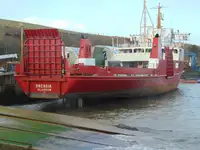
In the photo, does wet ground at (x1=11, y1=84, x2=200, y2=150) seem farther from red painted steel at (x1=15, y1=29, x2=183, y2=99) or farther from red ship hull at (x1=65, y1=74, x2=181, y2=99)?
red painted steel at (x1=15, y1=29, x2=183, y2=99)

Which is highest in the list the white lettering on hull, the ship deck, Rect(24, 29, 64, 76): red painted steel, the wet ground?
Rect(24, 29, 64, 76): red painted steel

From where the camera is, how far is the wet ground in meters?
6.89

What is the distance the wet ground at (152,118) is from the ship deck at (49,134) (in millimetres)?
582

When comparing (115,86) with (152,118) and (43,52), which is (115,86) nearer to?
(152,118)

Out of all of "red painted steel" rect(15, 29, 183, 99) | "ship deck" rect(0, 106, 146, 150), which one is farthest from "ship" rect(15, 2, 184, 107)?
"ship deck" rect(0, 106, 146, 150)

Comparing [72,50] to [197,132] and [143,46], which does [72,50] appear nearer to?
[143,46]

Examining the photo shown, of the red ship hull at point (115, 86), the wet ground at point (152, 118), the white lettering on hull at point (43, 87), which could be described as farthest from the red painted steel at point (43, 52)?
the wet ground at point (152, 118)

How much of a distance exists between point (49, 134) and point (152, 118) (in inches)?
246

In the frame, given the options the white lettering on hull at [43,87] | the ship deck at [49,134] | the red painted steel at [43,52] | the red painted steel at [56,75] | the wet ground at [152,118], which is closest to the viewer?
the ship deck at [49,134]

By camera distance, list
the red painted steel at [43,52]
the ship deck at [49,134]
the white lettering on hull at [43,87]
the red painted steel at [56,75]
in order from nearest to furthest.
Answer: the ship deck at [49,134] → the red painted steel at [56,75] → the white lettering on hull at [43,87] → the red painted steel at [43,52]

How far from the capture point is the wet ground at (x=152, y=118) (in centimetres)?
689

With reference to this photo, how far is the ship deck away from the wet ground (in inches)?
22.9

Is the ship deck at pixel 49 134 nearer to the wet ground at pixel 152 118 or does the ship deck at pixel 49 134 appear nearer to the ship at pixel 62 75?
the wet ground at pixel 152 118

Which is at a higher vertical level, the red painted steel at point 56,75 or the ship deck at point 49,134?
the red painted steel at point 56,75
